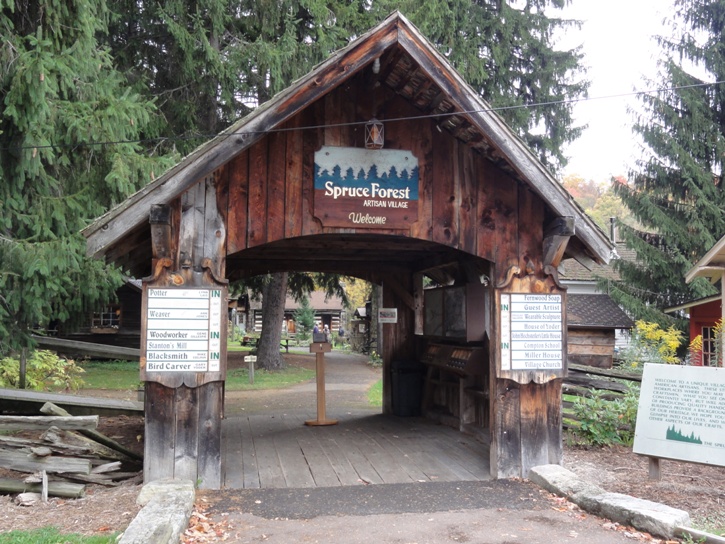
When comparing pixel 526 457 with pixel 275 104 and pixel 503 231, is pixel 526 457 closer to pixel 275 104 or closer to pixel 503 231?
pixel 503 231

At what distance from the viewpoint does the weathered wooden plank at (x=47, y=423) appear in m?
7.39

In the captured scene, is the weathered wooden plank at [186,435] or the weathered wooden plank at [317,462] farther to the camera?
the weathered wooden plank at [317,462]

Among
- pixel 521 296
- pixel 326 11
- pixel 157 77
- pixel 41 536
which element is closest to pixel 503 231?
pixel 521 296

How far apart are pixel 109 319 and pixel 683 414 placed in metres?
28.8

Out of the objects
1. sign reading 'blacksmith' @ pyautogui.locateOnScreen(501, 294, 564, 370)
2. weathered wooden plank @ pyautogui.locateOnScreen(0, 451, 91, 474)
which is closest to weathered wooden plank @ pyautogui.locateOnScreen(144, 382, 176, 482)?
weathered wooden plank @ pyautogui.locateOnScreen(0, 451, 91, 474)

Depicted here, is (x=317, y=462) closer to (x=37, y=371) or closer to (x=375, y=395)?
(x=37, y=371)

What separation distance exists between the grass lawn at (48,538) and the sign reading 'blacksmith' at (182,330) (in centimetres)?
181

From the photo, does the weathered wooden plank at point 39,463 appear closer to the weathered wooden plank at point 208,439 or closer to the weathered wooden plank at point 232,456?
the weathered wooden plank at point 208,439

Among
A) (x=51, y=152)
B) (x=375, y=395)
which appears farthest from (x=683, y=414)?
(x=375, y=395)

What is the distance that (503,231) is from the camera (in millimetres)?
7914

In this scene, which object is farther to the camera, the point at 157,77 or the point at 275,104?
the point at 157,77

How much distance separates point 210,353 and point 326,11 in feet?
45.5

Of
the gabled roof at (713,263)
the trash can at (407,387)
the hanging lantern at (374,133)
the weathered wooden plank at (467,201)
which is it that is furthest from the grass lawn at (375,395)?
the hanging lantern at (374,133)

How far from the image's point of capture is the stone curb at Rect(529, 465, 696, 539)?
5.65 meters
